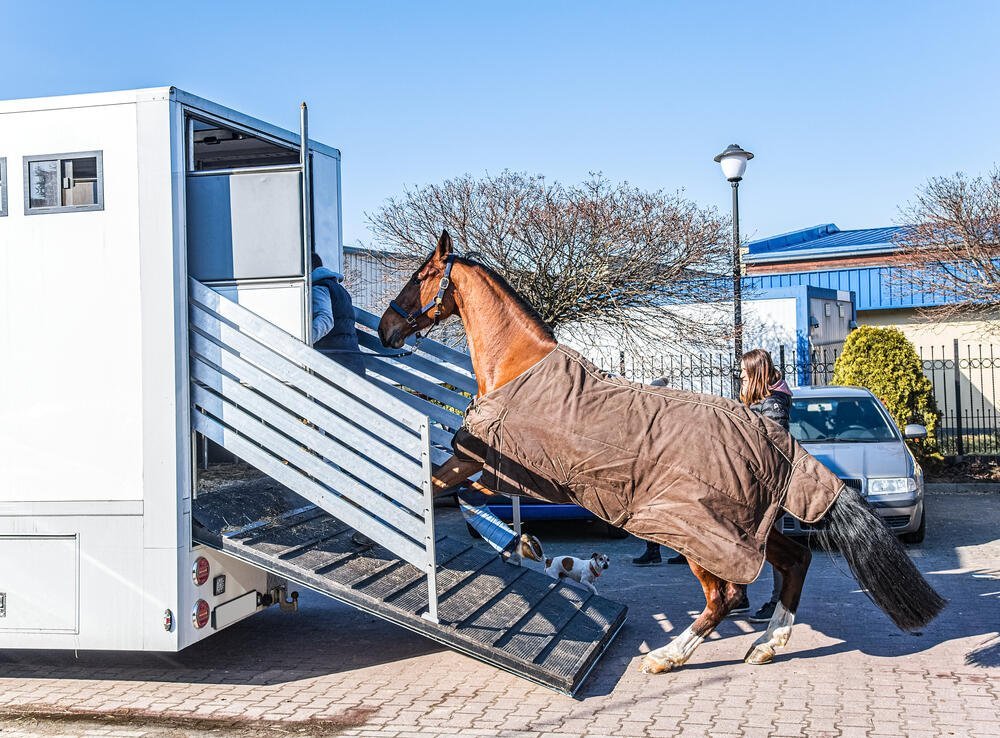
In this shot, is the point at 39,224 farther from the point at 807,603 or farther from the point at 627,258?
the point at 627,258

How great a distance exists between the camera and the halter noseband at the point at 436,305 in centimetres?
574

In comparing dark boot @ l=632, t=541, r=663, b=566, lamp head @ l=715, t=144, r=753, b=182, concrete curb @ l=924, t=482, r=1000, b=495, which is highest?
lamp head @ l=715, t=144, r=753, b=182

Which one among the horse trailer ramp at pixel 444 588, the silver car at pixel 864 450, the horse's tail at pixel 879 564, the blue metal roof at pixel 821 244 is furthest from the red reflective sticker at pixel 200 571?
the blue metal roof at pixel 821 244

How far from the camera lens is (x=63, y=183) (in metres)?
5.26

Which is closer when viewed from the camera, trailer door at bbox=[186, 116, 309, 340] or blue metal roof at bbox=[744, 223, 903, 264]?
trailer door at bbox=[186, 116, 309, 340]

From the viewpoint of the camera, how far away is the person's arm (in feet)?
19.5

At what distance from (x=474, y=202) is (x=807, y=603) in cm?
1086

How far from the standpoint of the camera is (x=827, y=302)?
19875 mm

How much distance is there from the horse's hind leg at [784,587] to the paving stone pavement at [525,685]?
0.14 m

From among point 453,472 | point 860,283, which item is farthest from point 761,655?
point 860,283

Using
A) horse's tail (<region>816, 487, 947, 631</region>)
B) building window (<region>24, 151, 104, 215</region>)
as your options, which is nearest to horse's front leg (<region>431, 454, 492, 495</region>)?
horse's tail (<region>816, 487, 947, 631</region>)

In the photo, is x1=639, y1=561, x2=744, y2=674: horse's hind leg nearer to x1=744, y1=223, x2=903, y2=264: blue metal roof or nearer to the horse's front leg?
the horse's front leg

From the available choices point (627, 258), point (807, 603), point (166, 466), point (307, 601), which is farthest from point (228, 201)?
point (627, 258)

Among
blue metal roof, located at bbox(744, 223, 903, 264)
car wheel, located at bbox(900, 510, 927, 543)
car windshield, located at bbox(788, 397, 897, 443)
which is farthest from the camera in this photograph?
blue metal roof, located at bbox(744, 223, 903, 264)
